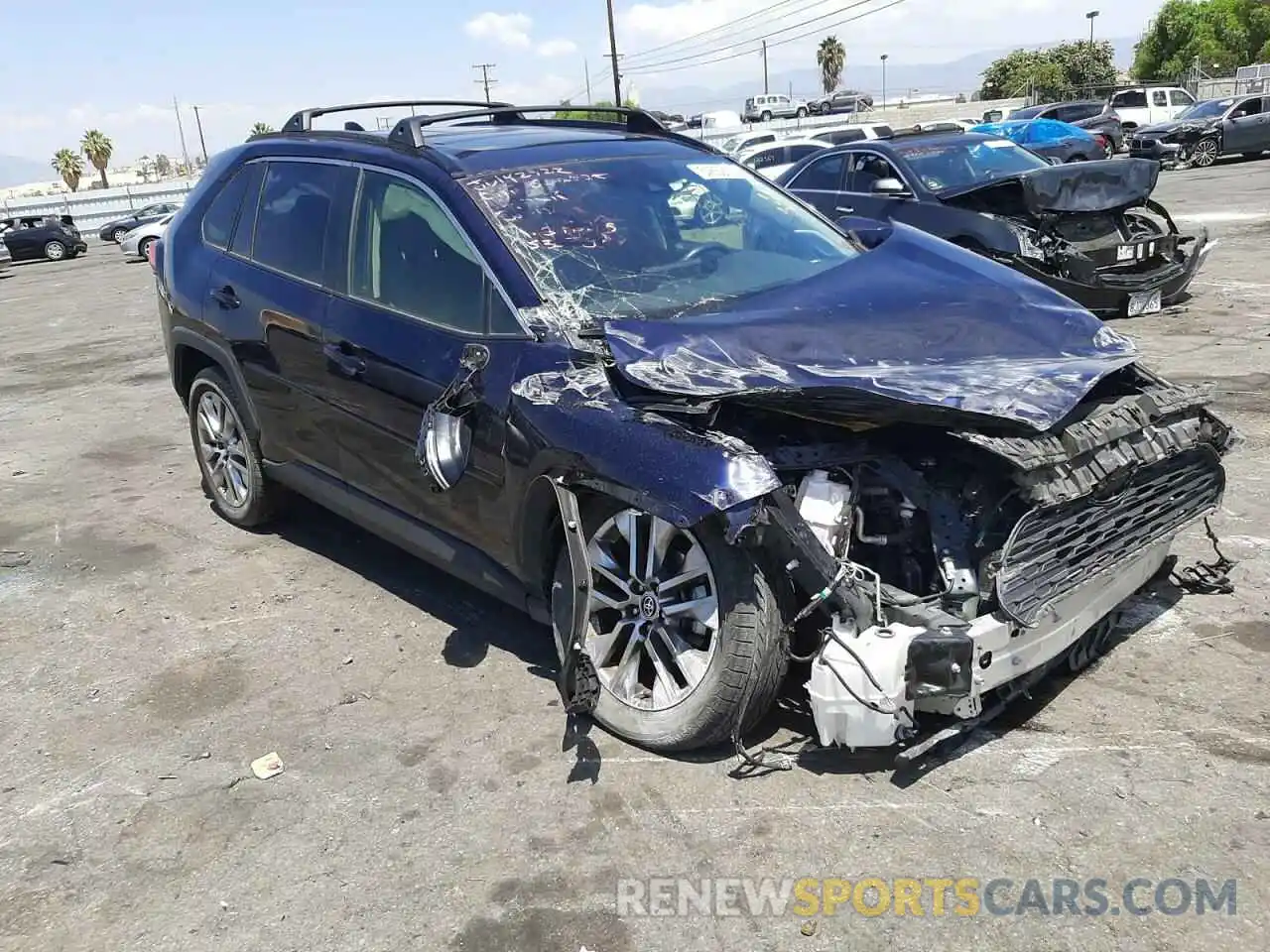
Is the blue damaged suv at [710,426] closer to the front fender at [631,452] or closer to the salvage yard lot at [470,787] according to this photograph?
the front fender at [631,452]

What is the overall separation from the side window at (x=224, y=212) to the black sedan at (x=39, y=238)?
104ft

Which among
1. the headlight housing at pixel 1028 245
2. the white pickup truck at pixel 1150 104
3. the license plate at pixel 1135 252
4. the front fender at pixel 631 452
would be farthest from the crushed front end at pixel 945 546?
the white pickup truck at pixel 1150 104

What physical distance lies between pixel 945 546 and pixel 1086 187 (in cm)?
703

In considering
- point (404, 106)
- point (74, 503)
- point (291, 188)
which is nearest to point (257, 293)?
point (291, 188)

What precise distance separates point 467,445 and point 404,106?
2.85m

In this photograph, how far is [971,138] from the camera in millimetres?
10930

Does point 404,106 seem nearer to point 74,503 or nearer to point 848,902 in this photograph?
point 74,503

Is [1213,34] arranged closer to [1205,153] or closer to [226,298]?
[1205,153]

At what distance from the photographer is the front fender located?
9.37ft

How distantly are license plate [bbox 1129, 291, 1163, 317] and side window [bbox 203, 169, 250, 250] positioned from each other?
22.5ft

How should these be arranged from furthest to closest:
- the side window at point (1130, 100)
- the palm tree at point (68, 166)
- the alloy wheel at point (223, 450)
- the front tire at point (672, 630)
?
1. the palm tree at point (68, 166)
2. the side window at point (1130, 100)
3. the alloy wheel at point (223, 450)
4. the front tire at point (672, 630)

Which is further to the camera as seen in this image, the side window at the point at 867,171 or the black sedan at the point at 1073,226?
the side window at the point at 867,171

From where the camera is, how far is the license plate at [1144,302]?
343 inches

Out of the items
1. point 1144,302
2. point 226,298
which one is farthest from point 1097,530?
point 1144,302
